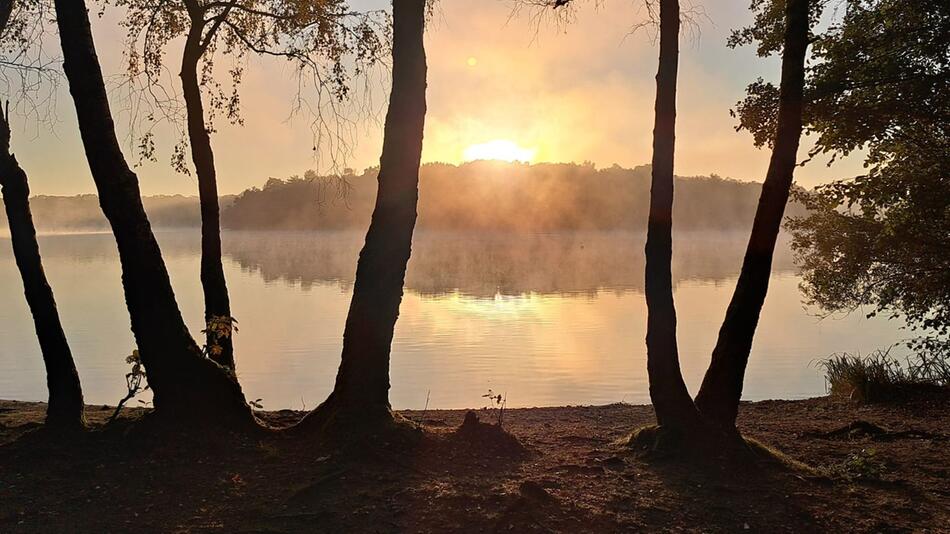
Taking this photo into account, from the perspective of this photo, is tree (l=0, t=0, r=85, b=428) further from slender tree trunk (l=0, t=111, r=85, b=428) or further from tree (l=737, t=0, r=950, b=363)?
tree (l=737, t=0, r=950, b=363)

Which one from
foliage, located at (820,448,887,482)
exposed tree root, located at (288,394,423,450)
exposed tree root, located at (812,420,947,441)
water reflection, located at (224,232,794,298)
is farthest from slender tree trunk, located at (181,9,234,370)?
water reflection, located at (224,232,794,298)

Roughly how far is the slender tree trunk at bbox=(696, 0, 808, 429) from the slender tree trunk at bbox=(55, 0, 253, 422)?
4499 millimetres

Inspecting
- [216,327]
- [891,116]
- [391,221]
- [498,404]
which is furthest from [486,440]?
[891,116]

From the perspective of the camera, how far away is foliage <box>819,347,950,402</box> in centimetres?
1157

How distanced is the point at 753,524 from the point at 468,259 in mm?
63790

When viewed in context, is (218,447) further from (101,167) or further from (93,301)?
(93,301)

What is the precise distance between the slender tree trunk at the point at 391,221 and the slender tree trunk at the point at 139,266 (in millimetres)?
1014

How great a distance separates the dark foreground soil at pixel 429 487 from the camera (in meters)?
5.13

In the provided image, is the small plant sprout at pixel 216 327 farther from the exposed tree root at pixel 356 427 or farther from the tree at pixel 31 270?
the exposed tree root at pixel 356 427

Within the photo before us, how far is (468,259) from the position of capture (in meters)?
68.9

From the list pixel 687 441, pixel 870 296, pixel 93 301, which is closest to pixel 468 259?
pixel 93 301

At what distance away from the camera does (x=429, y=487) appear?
220 inches

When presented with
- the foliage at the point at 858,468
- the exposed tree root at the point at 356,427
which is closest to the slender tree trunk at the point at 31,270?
the exposed tree root at the point at 356,427

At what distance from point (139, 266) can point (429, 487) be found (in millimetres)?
3404
